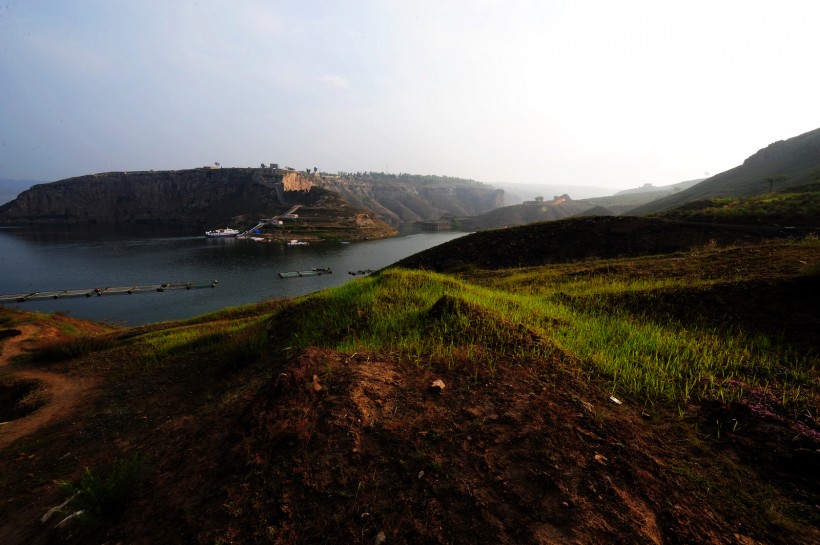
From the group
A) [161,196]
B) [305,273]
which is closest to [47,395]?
[305,273]

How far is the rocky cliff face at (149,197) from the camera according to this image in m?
144

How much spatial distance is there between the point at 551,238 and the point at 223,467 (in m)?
31.3

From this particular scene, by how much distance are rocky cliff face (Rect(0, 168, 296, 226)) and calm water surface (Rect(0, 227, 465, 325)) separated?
45.9 metres

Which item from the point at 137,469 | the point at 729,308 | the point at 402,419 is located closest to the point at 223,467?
the point at 137,469

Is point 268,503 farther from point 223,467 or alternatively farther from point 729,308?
point 729,308

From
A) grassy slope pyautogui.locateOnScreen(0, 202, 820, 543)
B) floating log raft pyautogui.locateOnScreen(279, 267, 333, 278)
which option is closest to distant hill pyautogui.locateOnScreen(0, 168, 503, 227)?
floating log raft pyautogui.locateOnScreen(279, 267, 333, 278)

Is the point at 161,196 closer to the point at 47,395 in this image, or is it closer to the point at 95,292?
the point at 95,292

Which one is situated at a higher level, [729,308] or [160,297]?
[729,308]

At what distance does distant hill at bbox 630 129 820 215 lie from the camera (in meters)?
78.5

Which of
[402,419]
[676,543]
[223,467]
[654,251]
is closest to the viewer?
[676,543]

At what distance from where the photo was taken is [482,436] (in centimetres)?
357

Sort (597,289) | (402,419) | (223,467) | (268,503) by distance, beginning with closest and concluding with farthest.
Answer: (268,503), (223,467), (402,419), (597,289)

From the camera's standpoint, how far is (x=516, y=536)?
98.9 inches

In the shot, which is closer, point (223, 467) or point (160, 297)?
point (223, 467)
